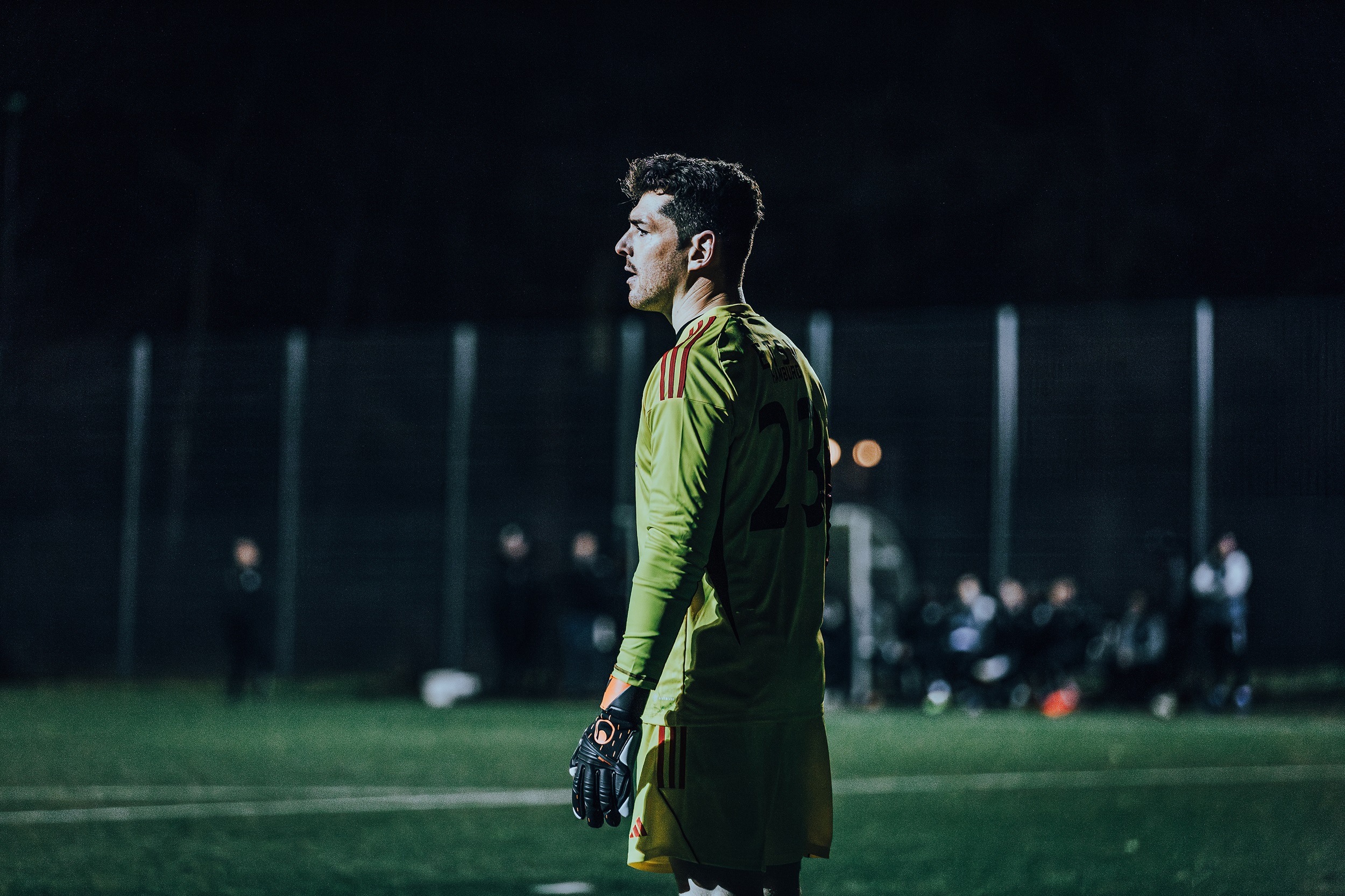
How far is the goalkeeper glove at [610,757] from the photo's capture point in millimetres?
3027

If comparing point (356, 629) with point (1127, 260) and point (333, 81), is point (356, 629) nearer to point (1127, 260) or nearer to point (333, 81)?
point (333, 81)

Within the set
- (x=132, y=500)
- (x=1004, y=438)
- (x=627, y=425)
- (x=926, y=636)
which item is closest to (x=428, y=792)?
(x=926, y=636)

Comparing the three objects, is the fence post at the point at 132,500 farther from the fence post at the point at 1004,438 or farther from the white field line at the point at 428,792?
the white field line at the point at 428,792

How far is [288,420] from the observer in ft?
74.4

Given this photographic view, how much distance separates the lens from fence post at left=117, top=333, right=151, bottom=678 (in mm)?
22453

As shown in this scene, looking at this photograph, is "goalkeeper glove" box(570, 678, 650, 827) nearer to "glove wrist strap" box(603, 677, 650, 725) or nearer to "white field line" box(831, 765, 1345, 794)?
"glove wrist strap" box(603, 677, 650, 725)

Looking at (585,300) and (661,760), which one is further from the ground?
(585,300)

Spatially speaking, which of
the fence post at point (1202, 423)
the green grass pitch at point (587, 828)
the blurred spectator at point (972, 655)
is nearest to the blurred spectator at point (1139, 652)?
the blurred spectator at point (972, 655)

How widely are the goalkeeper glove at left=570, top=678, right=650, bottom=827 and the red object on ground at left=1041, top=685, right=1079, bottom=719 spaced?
589 inches

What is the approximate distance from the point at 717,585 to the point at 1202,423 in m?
17.5

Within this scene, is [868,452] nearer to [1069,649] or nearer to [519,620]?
[1069,649]

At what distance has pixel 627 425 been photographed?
21547 mm

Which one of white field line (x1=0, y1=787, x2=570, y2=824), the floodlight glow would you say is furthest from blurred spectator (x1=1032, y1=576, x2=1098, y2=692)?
white field line (x1=0, y1=787, x2=570, y2=824)

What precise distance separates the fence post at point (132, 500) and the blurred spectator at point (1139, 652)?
525 inches
